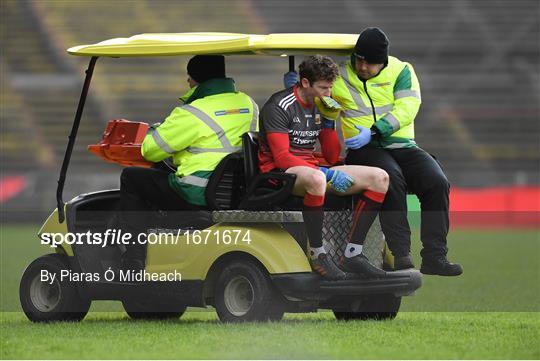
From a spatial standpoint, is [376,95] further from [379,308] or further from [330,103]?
[379,308]

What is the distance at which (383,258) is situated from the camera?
322 inches

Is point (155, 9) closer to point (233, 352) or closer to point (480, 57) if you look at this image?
point (480, 57)

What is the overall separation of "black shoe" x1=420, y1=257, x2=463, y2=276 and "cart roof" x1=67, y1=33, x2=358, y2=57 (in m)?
1.33

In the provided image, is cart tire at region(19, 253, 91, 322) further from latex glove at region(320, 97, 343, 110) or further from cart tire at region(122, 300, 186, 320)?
latex glove at region(320, 97, 343, 110)

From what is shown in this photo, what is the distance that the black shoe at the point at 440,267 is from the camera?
7.74 meters

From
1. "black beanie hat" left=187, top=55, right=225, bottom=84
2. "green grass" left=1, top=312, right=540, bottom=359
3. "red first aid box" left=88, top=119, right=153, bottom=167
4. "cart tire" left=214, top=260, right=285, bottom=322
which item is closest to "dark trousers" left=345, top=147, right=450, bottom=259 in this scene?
"green grass" left=1, top=312, right=540, bottom=359

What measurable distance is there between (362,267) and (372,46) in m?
1.25

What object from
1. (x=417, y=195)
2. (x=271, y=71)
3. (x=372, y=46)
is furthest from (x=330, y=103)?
(x=271, y=71)

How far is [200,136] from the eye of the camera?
788 cm

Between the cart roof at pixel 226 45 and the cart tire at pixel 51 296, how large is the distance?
1341mm

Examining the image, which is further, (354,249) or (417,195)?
(417,195)

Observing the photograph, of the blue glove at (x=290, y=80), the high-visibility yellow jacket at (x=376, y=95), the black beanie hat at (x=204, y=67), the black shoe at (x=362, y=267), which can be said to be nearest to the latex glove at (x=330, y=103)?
the high-visibility yellow jacket at (x=376, y=95)

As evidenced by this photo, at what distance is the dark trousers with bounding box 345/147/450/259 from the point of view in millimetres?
7789

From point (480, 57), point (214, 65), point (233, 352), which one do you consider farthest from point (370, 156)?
point (480, 57)
